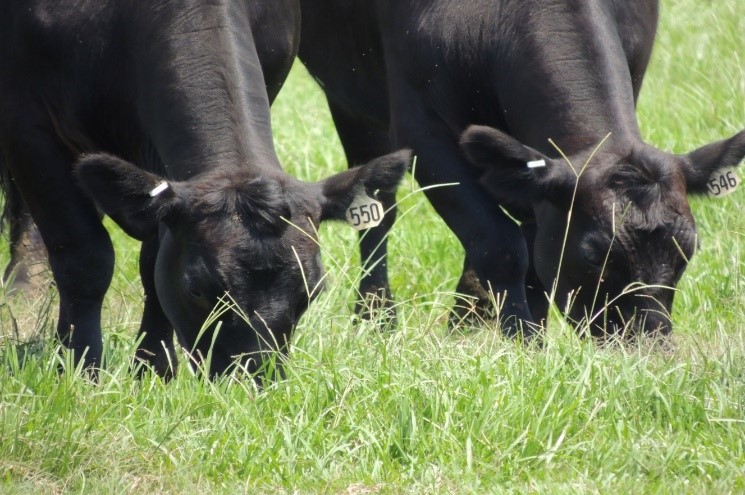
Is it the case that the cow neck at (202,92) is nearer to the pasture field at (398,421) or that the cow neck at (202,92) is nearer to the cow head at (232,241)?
the cow head at (232,241)

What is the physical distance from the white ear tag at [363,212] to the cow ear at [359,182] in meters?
0.03

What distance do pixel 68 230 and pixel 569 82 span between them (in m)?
A: 2.27

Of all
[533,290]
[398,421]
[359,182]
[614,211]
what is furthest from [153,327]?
[614,211]

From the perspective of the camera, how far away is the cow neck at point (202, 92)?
4719mm

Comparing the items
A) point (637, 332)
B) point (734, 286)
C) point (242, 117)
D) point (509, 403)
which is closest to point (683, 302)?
point (734, 286)

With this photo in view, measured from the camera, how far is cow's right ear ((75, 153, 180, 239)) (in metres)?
4.41

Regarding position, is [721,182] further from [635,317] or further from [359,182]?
[359,182]

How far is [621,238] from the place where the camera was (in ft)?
16.8

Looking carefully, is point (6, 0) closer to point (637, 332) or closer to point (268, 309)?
point (268, 309)

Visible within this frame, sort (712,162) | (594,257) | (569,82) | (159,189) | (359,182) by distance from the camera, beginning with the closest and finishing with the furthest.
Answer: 1. (159,189)
2. (359,182)
3. (594,257)
4. (712,162)
5. (569,82)

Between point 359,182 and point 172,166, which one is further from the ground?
point 172,166

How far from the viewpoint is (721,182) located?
540cm

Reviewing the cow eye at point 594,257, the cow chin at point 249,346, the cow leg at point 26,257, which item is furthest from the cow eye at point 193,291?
the cow leg at point 26,257

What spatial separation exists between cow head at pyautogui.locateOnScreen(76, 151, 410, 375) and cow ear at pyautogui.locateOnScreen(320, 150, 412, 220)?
0.39 ft
